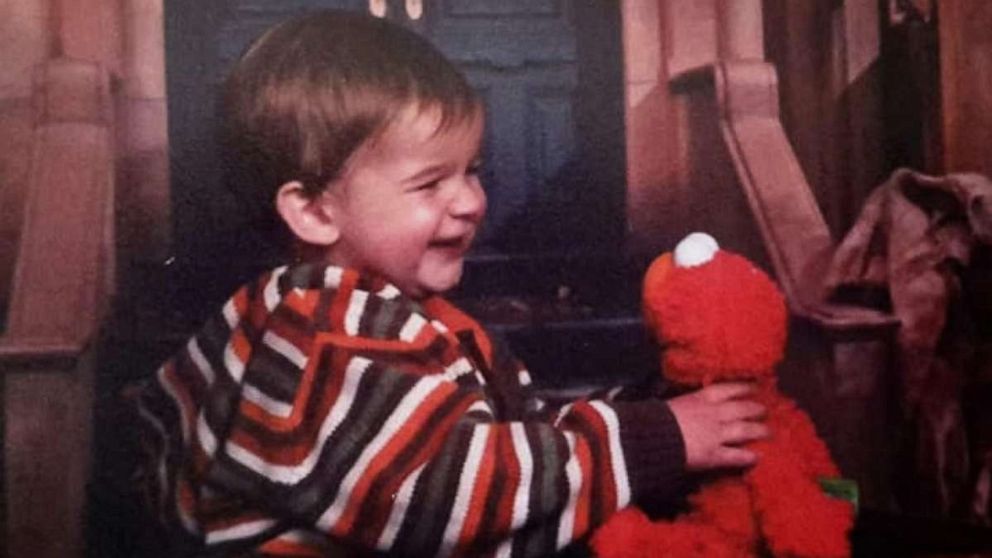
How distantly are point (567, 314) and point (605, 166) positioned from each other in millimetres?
145

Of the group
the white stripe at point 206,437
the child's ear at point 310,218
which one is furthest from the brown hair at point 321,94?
the white stripe at point 206,437

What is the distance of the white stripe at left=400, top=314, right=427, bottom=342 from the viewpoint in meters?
0.55

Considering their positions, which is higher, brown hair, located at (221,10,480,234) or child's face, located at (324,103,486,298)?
brown hair, located at (221,10,480,234)

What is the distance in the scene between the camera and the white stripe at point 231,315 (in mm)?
593

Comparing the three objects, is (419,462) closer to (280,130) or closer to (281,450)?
(281,450)

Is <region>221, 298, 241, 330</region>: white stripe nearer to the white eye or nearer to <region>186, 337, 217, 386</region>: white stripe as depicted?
<region>186, 337, 217, 386</region>: white stripe

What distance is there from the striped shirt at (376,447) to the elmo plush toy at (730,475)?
22mm

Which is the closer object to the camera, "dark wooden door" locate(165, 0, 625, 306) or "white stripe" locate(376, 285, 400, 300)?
"white stripe" locate(376, 285, 400, 300)

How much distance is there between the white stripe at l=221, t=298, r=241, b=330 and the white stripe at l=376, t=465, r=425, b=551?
13cm

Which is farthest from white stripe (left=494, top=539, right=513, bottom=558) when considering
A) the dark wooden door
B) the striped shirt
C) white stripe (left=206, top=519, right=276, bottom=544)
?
the dark wooden door

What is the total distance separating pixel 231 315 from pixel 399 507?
140mm

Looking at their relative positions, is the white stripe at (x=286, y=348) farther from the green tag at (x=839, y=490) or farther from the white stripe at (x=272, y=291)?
the green tag at (x=839, y=490)

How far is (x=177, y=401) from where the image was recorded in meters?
0.62

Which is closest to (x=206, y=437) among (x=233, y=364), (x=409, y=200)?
(x=233, y=364)
